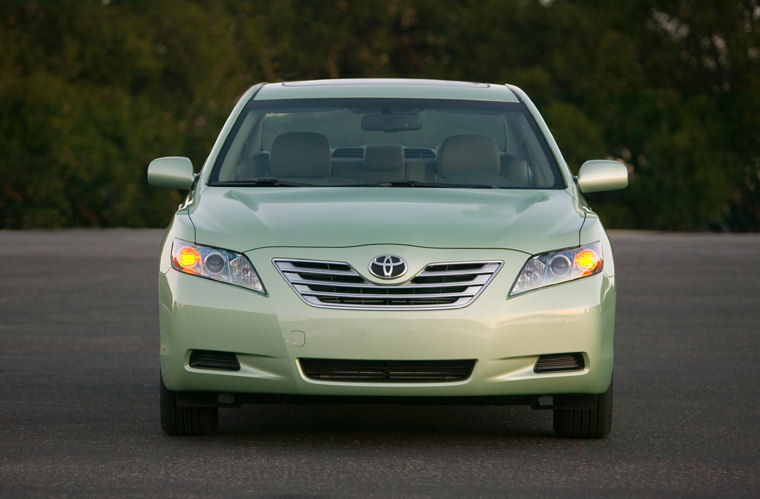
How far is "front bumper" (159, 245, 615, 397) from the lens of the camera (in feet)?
22.8

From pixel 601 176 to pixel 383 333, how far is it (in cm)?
213

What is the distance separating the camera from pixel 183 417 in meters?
7.51

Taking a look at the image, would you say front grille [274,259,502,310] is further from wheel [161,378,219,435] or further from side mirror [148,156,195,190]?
side mirror [148,156,195,190]

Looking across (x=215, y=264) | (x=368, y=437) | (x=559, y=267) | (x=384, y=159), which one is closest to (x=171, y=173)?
(x=384, y=159)

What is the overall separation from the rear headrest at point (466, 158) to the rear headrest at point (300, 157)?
2.04 feet

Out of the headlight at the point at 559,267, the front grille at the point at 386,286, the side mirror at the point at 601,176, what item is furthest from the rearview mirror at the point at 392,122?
the front grille at the point at 386,286

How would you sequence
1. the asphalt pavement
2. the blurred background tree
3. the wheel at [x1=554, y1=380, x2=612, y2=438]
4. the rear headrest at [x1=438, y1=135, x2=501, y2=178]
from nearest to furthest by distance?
the asphalt pavement, the wheel at [x1=554, y1=380, x2=612, y2=438], the rear headrest at [x1=438, y1=135, x2=501, y2=178], the blurred background tree

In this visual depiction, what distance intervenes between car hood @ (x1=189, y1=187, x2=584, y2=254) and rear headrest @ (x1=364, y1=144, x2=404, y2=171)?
566mm

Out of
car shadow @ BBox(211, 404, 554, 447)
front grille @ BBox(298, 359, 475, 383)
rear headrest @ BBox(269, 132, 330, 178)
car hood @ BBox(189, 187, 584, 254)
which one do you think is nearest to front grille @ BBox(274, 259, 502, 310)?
car hood @ BBox(189, 187, 584, 254)

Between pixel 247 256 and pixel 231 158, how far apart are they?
1604 mm

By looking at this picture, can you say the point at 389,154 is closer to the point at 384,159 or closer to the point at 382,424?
the point at 384,159

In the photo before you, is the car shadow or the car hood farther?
the car shadow

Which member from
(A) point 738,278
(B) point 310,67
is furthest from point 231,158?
(B) point 310,67

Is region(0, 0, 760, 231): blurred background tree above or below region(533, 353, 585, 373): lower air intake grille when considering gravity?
below
